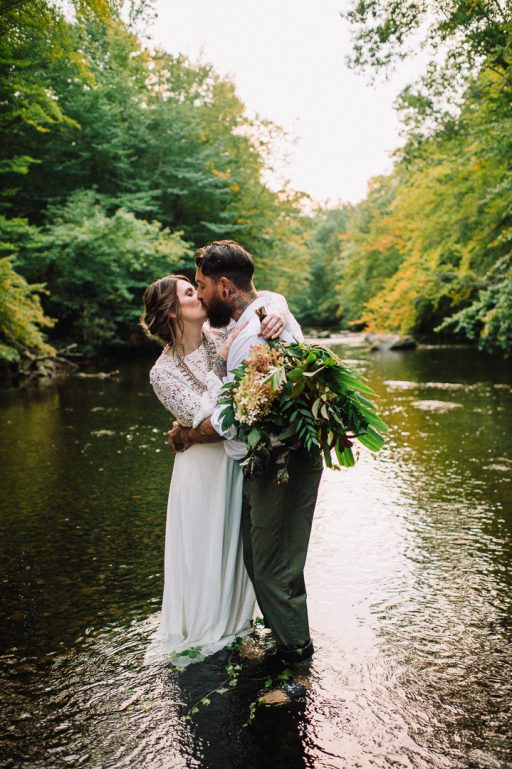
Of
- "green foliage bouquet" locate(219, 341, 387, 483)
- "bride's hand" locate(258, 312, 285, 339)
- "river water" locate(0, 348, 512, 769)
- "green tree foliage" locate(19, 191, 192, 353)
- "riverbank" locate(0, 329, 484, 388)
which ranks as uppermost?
"green tree foliage" locate(19, 191, 192, 353)

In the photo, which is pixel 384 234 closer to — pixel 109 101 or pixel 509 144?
pixel 109 101

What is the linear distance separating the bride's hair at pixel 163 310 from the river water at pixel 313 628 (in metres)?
1.84

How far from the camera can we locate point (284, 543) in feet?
10.9

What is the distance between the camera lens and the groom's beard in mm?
3459

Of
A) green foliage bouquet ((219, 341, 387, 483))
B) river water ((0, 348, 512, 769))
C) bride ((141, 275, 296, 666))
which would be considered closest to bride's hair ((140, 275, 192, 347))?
bride ((141, 275, 296, 666))

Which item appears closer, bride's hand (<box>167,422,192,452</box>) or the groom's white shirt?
the groom's white shirt

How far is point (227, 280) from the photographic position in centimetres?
340

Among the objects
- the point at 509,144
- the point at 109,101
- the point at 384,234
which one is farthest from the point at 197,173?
the point at 509,144

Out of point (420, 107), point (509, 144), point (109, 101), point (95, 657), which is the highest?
point (109, 101)

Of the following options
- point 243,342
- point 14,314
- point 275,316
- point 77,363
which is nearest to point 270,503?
point 243,342

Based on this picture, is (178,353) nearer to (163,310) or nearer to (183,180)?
(163,310)

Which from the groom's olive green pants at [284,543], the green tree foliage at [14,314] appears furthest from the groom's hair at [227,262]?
the green tree foliage at [14,314]

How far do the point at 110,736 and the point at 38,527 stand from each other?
3.44m

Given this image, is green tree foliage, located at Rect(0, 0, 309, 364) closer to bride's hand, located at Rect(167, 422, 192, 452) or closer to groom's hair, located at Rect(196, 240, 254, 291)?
groom's hair, located at Rect(196, 240, 254, 291)
